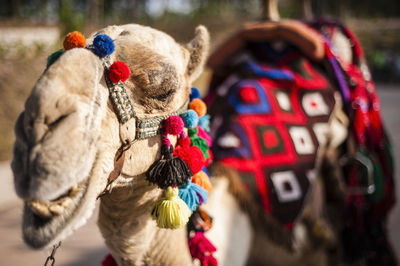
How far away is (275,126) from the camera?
7.47 ft

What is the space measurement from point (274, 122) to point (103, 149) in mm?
1448

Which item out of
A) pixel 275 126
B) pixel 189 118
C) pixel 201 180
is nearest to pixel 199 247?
pixel 201 180

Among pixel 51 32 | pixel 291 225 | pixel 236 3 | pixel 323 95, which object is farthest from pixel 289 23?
pixel 236 3

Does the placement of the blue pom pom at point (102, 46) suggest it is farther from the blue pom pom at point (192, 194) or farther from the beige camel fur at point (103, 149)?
the blue pom pom at point (192, 194)

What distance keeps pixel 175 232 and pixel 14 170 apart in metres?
0.69

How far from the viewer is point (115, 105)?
1.12m

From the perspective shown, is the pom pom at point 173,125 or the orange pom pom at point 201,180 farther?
the orange pom pom at point 201,180

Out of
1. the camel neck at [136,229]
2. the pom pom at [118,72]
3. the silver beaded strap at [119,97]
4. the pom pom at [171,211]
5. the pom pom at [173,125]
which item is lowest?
the camel neck at [136,229]

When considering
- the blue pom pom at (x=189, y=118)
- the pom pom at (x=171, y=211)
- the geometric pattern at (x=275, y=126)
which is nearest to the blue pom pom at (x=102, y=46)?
the blue pom pom at (x=189, y=118)

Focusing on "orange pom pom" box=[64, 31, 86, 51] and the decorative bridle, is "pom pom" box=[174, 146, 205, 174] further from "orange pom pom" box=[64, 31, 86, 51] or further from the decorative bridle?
"orange pom pom" box=[64, 31, 86, 51]

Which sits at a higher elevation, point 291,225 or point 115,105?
point 115,105

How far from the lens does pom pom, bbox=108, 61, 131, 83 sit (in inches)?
42.8

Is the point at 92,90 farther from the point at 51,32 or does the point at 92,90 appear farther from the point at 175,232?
the point at 51,32

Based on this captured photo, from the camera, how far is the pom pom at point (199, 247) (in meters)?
1.50
